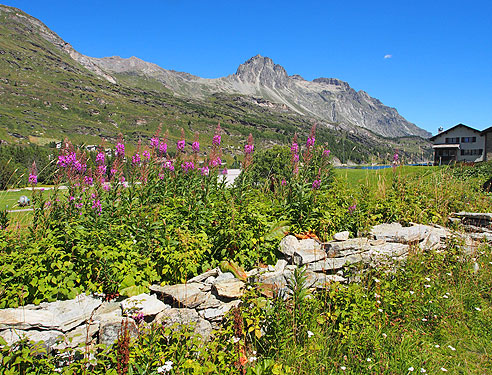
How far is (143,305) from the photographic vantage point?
367 centimetres

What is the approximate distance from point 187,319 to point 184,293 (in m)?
0.34

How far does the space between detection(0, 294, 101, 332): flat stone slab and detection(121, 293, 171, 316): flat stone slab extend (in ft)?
1.30

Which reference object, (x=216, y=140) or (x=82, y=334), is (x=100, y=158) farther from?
(x=82, y=334)

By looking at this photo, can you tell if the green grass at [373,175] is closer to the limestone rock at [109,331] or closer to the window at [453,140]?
the limestone rock at [109,331]

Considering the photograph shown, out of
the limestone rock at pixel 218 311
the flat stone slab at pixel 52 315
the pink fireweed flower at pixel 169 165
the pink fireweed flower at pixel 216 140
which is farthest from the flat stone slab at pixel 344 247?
the flat stone slab at pixel 52 315

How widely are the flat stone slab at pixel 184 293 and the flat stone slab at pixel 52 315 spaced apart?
802mm

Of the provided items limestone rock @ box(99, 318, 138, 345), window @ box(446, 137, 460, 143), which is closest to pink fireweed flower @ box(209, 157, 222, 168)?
limestone rock @ box(99, 318, 138, 345)

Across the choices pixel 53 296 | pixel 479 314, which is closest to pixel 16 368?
pixel 53 296

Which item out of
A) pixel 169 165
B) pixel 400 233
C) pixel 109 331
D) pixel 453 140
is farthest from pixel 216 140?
pixel 453 140

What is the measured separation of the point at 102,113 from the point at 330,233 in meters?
199

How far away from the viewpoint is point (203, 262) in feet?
15.2

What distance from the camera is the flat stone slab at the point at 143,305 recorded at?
11.5 feet

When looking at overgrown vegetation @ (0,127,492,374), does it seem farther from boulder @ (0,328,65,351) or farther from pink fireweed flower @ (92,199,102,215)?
boulder @ (0,328,65,351)

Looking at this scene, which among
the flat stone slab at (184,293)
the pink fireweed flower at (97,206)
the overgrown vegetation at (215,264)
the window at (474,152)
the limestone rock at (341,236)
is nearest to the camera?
the overgrown vegetation at (215,264)
